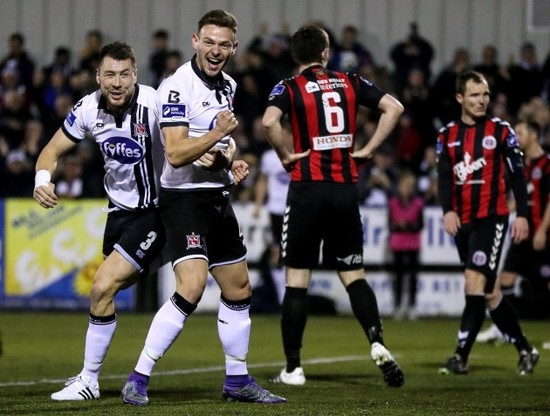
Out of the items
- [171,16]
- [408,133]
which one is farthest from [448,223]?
[171,16]

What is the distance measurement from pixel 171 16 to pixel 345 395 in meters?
15.0

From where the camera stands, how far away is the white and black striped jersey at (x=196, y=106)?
25.0 ft

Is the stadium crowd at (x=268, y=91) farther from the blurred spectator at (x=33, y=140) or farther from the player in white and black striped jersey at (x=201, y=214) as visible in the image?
the player in white and black striped jersey at (x=201, y=214)

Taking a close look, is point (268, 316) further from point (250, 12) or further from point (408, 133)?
point (250, 12)

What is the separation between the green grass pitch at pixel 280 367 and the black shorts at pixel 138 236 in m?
0.84

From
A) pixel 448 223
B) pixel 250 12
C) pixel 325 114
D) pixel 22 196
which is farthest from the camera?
pixel 250 12

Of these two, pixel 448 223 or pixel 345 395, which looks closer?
pixel 345 395

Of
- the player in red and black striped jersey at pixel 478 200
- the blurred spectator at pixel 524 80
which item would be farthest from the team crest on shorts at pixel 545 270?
the blurred spectator at pixel 524 80

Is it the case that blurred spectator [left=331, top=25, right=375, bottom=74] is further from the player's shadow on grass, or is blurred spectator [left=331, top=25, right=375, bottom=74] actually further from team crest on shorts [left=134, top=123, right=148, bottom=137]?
team crest on shorts [left=134, top=123, right=148, bottom=137]

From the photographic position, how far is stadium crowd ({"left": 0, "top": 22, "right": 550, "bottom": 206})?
59.3ft

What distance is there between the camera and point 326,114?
29.7ft

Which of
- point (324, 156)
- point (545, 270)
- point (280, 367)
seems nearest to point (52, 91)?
point (545, 270)

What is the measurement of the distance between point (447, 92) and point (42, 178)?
40.5 feet

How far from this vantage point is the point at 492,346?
12844 millimetres
